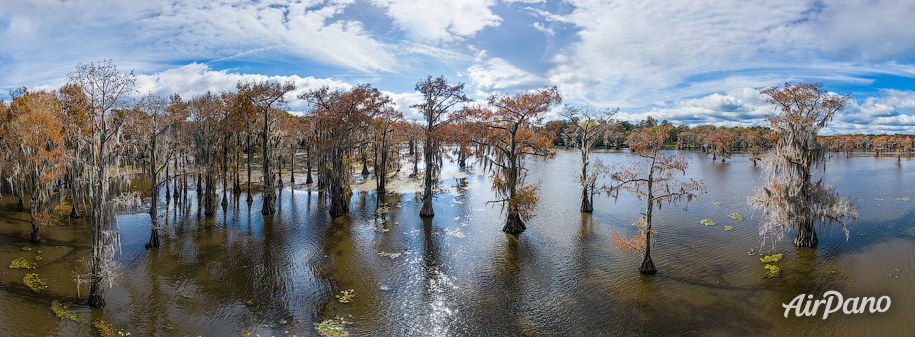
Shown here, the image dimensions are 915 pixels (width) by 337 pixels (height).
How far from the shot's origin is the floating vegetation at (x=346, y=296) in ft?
52.5

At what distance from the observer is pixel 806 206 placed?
21.4m

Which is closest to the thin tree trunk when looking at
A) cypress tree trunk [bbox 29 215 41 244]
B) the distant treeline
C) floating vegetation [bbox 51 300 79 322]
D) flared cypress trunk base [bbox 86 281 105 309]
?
flared cypress trunk base [bbox 86 281 105 309]

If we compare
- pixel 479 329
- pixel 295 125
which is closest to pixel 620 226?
pixel 479 329

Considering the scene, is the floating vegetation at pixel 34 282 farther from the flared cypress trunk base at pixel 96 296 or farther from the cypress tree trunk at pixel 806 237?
the cypress tree trunk at pixel 806 237

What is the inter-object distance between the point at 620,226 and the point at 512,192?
801cm

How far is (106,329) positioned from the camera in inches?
522

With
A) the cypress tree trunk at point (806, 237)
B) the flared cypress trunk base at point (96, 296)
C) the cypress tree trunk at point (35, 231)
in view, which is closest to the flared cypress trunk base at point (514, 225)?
the cypress tree trunk at point (806, 237)

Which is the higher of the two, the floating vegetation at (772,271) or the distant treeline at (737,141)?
the distant treeline at (737,141)

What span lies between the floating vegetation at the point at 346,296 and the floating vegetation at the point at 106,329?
6.53m

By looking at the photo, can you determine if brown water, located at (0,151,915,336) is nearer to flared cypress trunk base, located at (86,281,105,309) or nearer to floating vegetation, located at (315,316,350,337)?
floating vegetation, located at (315,316,350,337)

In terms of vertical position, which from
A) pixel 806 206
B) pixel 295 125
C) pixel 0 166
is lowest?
pixel 806 206

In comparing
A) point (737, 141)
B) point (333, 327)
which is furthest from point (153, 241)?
point (737, 141)

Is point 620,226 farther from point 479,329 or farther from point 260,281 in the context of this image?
point 260,281

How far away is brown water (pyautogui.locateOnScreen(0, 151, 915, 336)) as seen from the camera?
1422cm
